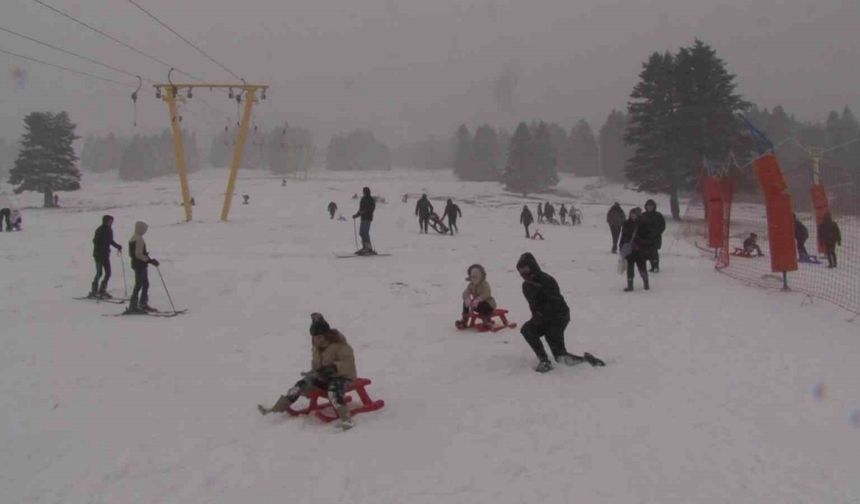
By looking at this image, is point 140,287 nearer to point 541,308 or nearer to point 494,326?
point 494,326

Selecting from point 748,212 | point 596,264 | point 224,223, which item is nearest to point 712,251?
point 596,264

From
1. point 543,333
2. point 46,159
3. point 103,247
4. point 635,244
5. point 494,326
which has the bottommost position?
point 494,326

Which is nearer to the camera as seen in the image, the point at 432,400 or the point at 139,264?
the point at 432,400

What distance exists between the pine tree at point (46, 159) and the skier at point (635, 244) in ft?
198

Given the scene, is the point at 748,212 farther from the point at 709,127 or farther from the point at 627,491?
the point at 627,491

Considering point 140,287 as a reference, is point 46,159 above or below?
above

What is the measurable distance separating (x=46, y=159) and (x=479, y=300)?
62.9m

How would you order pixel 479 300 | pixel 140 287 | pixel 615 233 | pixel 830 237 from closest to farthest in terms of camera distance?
pixel 479 300 → pixel 140 287 → pixel 830 237 → pixel 615 233

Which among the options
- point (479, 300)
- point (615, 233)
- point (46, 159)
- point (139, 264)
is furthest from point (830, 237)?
point (46, 159)

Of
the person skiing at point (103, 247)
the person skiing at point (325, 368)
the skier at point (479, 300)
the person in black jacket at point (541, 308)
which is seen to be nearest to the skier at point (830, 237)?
the skier at point (479, 300)

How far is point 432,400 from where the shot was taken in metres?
7.31

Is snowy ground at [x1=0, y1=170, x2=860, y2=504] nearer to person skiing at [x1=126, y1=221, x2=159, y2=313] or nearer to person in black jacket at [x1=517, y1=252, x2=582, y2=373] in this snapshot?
person in black jacket at [x1=517, y1=252, x2=582, y2=373]

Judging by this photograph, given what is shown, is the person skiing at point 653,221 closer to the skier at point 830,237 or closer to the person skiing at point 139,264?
the skier at point 830,237

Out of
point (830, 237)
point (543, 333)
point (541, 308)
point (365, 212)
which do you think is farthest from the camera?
point (365, 212)
